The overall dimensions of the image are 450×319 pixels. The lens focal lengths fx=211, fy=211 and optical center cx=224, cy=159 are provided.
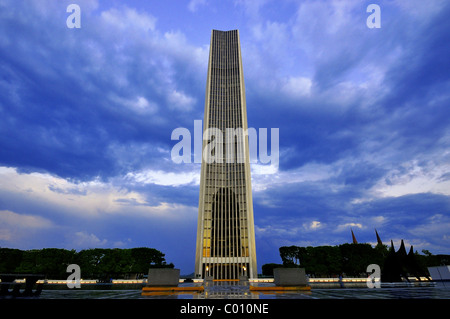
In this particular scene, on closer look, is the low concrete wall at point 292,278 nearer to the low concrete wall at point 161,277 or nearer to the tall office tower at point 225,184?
the low concrete wall at point 161,277

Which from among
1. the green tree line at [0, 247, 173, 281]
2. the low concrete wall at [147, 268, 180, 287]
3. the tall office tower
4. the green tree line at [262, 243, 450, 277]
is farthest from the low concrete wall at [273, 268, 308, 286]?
the green tree line at [0, 247, 173, 281]

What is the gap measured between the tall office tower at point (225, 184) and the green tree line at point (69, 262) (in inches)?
885

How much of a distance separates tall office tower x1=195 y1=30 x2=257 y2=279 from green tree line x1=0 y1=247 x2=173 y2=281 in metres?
22.5

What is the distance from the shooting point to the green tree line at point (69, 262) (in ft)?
186

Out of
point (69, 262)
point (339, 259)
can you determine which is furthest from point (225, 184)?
point (69, 262)

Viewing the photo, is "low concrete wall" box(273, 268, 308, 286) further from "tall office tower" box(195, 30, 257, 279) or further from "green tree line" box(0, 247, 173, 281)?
"green tree line" box(0, 247, 173, 281)

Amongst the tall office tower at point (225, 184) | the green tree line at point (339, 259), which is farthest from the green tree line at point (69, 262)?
the green tree line at point (339, 259)

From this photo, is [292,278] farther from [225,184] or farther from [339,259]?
[225,184]

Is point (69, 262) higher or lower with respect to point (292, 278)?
lower

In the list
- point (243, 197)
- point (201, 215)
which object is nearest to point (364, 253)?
point (243, 197)

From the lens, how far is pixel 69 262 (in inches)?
2303

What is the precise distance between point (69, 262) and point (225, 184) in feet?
172

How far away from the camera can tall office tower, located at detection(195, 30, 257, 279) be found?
7206 cm
